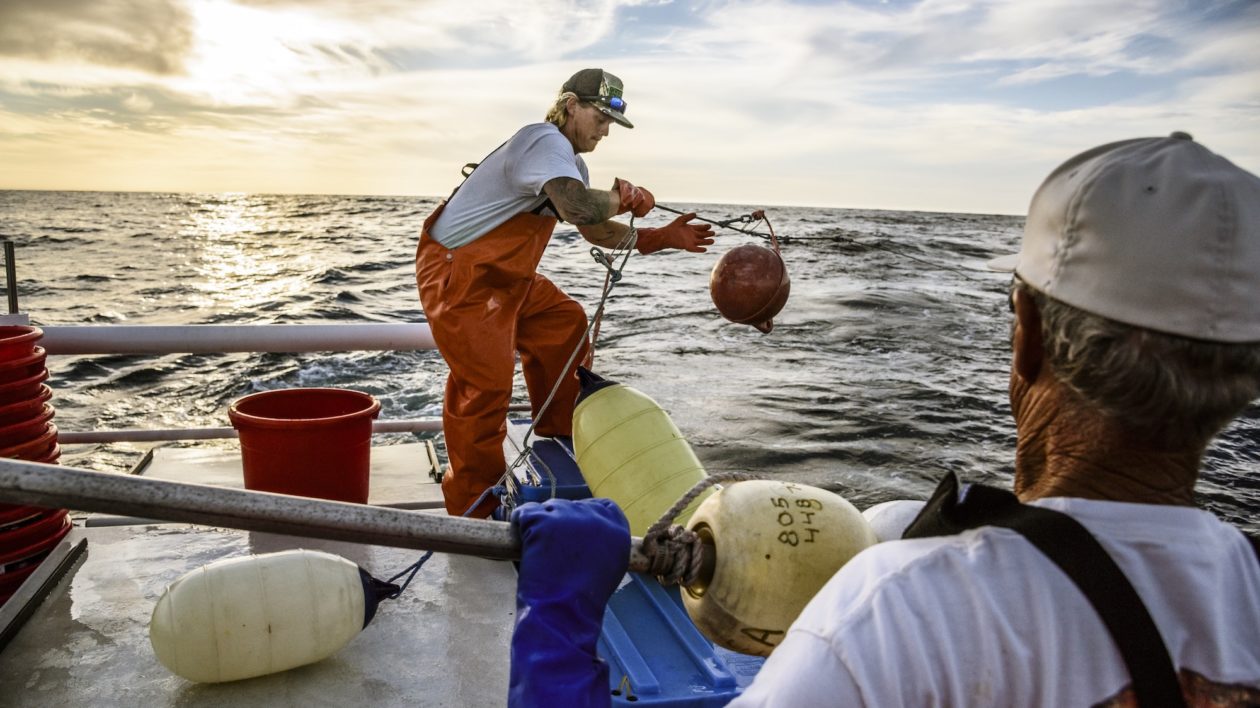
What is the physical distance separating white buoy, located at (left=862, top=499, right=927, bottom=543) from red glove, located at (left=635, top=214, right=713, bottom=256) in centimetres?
243

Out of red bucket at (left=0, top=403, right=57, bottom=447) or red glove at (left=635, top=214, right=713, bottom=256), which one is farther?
red glove at (left=635, top=214, right=713, bottom=256)

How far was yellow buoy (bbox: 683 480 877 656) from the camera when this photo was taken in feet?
5.59

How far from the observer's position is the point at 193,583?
2.54 metres

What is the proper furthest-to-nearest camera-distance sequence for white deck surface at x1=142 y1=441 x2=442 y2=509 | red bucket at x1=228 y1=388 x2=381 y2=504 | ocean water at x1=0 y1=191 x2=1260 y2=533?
ocean water at x1=0 y1=191 x2=1260 y2=533, white deck surface at x1=142 y1=441 x2=442 y2=509, red bucket at x1=228 y1=388 x2=381 y2=504

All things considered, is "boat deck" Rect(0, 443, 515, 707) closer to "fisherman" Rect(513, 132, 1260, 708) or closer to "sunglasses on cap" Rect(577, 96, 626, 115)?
"fisherman" Rect(513, 132, 1260, 708)

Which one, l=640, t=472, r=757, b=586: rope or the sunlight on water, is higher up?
l=640, t=472, r=757, b=586: rope

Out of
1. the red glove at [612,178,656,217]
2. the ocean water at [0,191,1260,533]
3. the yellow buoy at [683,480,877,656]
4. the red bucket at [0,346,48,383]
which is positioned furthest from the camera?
the ocean water at [0,191,1260,533]

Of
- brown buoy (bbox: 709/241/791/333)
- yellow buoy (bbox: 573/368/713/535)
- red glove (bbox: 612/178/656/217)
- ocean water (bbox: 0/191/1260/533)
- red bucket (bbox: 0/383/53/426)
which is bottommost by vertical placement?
ocean water (bbox: 0/191/1260/533)

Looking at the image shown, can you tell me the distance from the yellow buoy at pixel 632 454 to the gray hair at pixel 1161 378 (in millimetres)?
2304

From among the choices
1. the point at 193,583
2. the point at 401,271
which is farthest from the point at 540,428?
the point at 401,271

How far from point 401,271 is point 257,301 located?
535 cm

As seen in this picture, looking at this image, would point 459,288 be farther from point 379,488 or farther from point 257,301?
point 257,301

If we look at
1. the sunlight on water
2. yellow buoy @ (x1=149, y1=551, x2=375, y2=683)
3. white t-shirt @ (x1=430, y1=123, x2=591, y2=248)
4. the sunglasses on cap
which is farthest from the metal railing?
the sunlight on water

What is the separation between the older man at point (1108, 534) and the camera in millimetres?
1057
